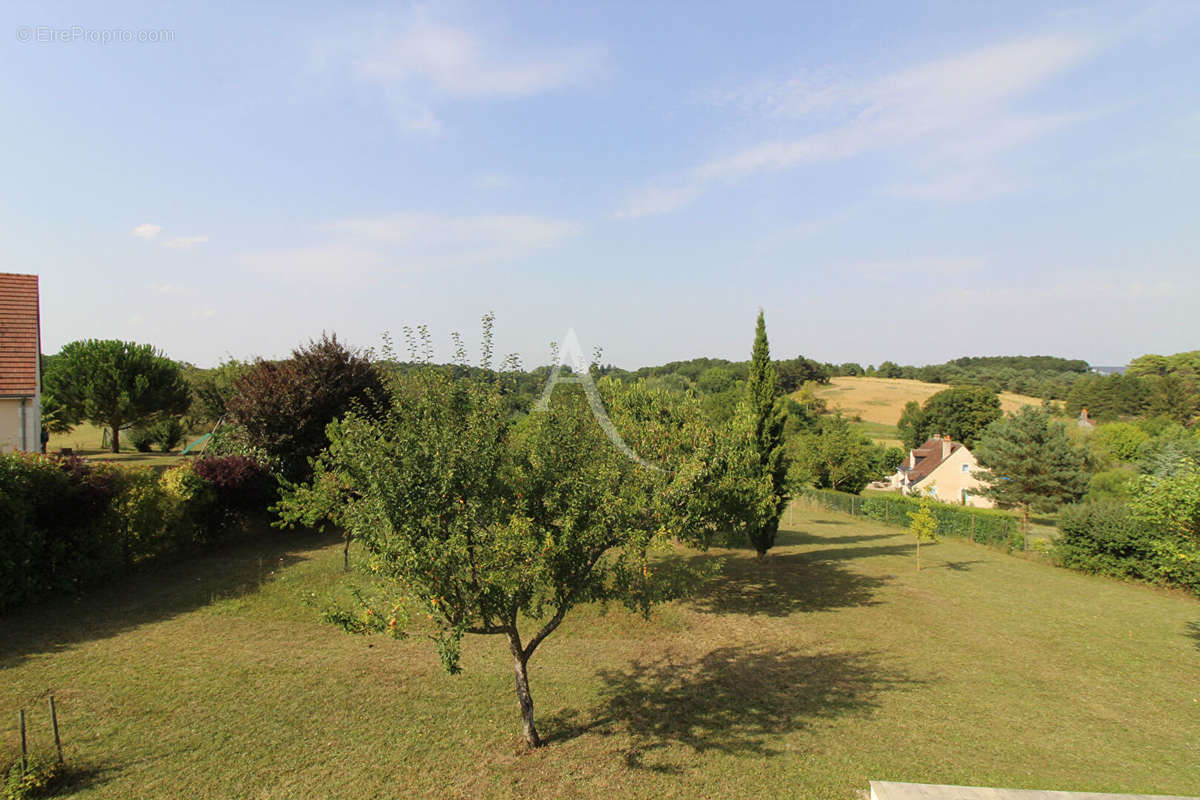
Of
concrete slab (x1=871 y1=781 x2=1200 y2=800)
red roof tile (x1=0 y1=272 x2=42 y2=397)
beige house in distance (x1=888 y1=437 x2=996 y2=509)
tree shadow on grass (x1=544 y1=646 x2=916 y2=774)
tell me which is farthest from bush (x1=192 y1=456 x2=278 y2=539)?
beige house in distance (x1=888 y1=437 x2=996 y2=509)

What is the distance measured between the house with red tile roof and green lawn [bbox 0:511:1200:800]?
7.67 metres

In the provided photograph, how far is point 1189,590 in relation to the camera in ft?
53.8

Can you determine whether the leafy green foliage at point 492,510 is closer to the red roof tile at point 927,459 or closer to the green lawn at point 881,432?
the red roof tile at point 927,459

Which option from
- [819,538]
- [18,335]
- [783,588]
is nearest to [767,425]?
[783,588]

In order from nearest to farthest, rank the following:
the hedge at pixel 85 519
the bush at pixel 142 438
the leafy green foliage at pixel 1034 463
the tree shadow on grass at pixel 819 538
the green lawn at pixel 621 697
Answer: the green lawn at pixel 621 697 → the hedge at pixel 85 519 → the tree shadow on grass at pixel 819 538 → the leafy green foliage at pixel 1034 463 → the bush at pixel 142 438

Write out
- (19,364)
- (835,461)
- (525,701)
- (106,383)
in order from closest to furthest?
1. (525,701)
2. (19,364)
3. (106,383)
4. (835,461)

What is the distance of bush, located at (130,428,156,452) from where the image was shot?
37625 mm

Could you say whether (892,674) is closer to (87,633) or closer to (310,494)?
(310,494)

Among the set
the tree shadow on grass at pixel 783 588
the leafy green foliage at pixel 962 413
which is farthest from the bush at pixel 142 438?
the leafy green foliage at pixel 962 413

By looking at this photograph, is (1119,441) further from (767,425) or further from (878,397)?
(767,425)

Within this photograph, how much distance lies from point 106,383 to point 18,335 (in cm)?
1896

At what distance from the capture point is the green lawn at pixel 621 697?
6691 millimetres

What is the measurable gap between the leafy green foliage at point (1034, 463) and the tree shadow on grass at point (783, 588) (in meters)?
19.5

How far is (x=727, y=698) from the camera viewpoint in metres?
8.92
